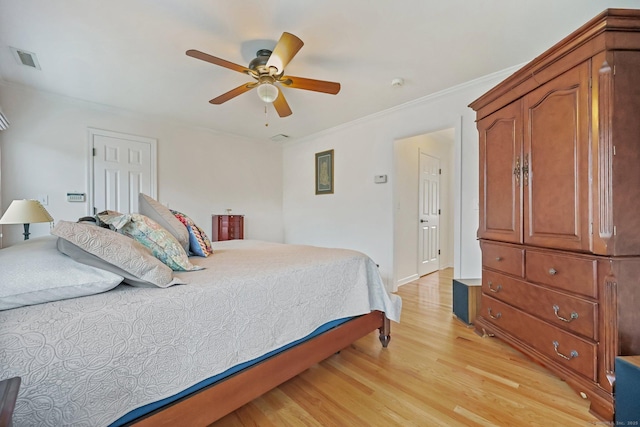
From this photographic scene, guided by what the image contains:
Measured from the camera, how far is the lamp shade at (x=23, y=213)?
223 cm

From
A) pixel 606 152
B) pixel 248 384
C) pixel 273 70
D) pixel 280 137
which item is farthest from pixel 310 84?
pixel 280 137

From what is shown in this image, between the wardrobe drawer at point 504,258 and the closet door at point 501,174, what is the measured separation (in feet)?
0.22

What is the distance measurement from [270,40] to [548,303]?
103 inches

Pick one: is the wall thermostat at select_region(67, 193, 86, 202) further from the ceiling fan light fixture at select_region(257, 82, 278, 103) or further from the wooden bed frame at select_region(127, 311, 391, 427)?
the wooden bed frame at select_region(127, 311, 391, 427)

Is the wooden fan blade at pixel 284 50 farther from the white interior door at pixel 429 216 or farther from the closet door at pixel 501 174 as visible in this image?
the white interior door at pixel 429 216

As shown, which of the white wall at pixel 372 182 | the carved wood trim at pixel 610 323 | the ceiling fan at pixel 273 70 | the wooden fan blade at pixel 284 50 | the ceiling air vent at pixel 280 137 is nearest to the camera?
the carved wood trim at pixel 610 323

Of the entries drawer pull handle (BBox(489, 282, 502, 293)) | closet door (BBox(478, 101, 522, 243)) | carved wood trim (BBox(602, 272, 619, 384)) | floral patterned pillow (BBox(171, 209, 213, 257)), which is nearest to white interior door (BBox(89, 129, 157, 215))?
floral patterned pillow (BBox(171, 209, 213, 257))

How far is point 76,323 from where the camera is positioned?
0.83m

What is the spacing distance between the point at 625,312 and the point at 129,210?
4564 millimetres

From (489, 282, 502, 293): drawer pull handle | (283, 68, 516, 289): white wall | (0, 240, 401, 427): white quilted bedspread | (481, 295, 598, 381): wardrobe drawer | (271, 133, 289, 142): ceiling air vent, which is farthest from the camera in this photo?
(271, 133, 289, 142): ceiling air vent

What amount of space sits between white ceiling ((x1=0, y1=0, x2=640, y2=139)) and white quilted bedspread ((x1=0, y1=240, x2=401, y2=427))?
165 cm

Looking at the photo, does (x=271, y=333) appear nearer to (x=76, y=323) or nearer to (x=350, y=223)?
(x=76, y=323)

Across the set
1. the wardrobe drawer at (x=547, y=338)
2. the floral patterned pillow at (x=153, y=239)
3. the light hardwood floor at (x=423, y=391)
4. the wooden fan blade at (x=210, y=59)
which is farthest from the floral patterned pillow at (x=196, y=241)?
the wardrobe drawer at (x=547, y=338)

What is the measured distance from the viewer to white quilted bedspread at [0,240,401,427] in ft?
2.50
